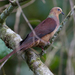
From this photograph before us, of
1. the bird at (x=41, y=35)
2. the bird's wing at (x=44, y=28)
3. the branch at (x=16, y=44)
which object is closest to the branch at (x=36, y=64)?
the branch at (x=16, y=44)

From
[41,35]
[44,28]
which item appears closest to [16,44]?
[41,35]

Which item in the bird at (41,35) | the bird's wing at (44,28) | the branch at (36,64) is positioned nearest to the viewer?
the branch at (36,64)

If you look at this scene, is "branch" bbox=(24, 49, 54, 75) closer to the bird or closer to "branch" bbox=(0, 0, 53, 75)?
"branch" bbox=(0, 0, 53, 75)

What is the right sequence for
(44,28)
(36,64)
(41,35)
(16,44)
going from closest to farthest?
(36,64)
(16,44)
(41,35)
(44,28)

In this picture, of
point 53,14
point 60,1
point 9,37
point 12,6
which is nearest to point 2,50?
point 9,37

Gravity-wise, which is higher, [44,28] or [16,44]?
[16,44]

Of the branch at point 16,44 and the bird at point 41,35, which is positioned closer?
the branch at point 16,44

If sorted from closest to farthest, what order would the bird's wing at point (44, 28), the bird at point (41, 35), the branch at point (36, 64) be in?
the branch at point (36, 64) → the bird at point (41, 35) → the bird's wing at point (44, 28)

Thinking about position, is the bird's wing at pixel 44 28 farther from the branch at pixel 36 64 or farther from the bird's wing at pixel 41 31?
the branch at pixel 36 64

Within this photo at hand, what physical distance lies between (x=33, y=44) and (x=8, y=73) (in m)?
2.00

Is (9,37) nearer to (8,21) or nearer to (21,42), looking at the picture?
(21,42)

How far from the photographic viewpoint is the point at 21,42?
2.42 m

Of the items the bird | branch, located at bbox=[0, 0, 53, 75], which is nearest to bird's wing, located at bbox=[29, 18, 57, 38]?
the bird

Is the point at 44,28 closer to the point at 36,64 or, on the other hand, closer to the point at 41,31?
the point at 41,31
